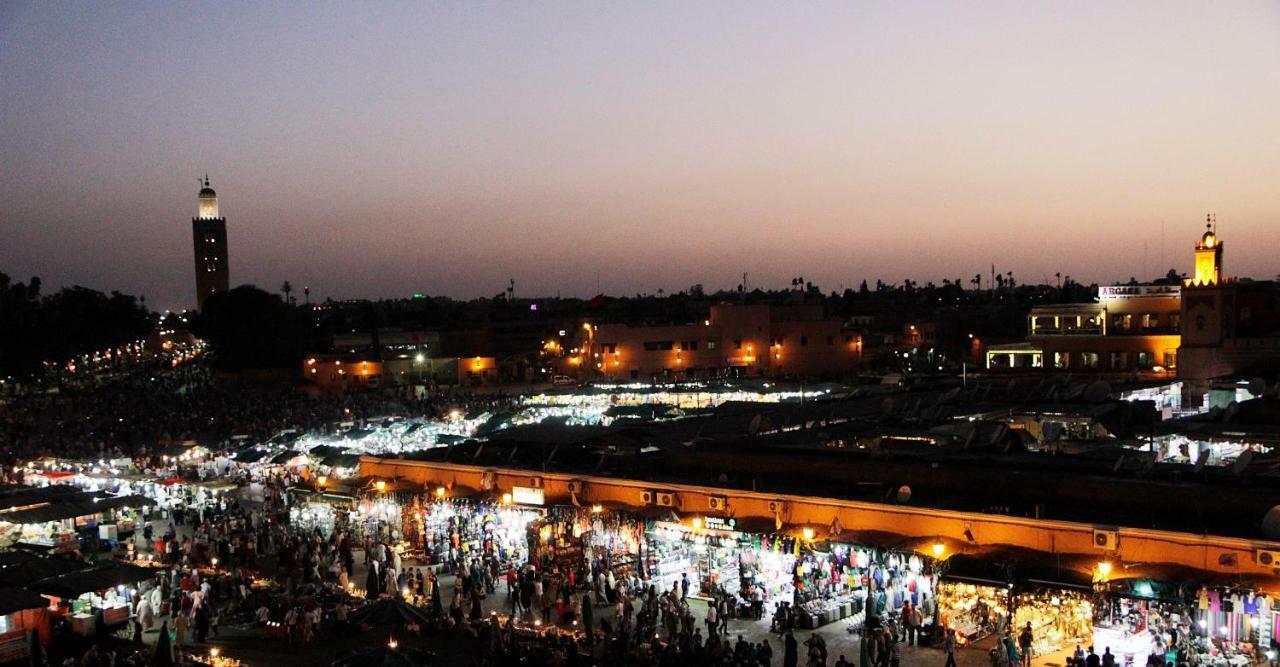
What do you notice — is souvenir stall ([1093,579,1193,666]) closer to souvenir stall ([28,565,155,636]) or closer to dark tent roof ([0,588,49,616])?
souvenir stall ([28,565,155,636])

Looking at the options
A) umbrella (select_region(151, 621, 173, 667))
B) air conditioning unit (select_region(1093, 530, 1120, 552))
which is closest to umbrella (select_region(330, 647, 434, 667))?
umbrella (select_region(151, 621, 173, 667))

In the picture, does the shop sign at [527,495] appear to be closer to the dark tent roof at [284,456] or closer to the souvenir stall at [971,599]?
the souvenir stall at [971,599]

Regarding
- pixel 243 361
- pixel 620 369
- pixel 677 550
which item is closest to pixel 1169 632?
pixel 677 550

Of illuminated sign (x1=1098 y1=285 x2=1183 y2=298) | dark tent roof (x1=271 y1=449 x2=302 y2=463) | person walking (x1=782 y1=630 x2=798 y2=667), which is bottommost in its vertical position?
person walking (x1=782 y1=630 x2=798 y2=667)

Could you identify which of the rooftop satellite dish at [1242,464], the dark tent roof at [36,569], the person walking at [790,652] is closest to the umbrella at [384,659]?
the person walking at [790,652]

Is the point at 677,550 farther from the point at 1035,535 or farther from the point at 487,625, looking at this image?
the point at 1035,535
